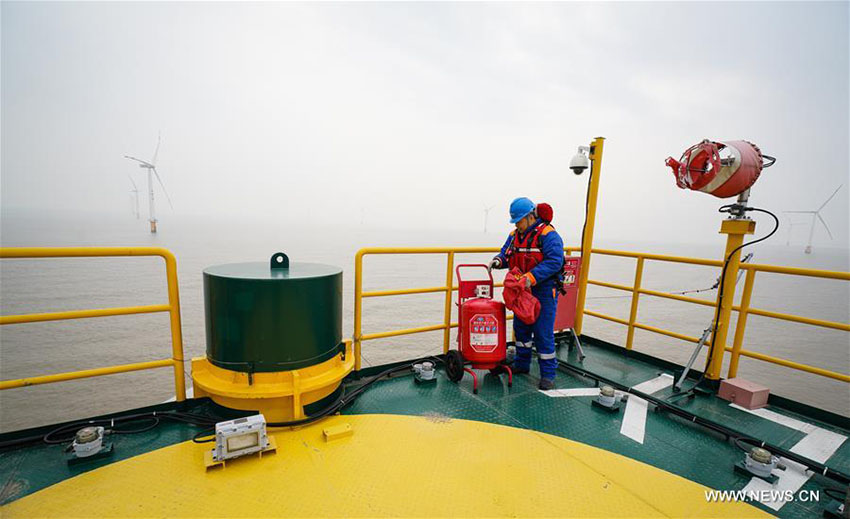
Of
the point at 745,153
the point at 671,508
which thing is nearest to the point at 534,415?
the point at 671,508

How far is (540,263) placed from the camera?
3752 mm

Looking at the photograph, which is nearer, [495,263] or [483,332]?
[483,332]

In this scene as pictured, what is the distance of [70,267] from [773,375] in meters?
40.8

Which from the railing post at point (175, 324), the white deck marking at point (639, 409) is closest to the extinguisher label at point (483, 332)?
the white deck marking at point (639, 409)

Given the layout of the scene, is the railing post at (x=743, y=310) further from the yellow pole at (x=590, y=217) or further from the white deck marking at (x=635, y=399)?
→ the yellow pole at (x=590, y=217)

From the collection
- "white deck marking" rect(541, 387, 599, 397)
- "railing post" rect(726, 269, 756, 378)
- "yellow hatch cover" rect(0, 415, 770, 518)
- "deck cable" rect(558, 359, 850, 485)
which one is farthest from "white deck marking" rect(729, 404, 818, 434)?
"yellow hatch cover" rect(0, 415, 770, 518)

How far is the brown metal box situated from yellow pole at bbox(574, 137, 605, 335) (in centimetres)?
171

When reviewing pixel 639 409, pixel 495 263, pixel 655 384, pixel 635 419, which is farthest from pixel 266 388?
pixel 655 384

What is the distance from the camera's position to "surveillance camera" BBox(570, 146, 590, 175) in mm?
4664

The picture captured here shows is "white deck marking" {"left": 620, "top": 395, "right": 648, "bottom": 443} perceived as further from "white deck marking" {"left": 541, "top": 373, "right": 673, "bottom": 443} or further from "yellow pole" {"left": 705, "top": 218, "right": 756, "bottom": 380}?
"yellow pole" {"left": 705, "top": 218, "right": 756, "bottom": 380}

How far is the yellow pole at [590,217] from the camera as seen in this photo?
4719 mm

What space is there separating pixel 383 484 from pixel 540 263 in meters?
2.46

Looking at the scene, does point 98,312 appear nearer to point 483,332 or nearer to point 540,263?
point 483,332

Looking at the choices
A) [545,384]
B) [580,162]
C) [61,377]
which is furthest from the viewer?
[580,162]
